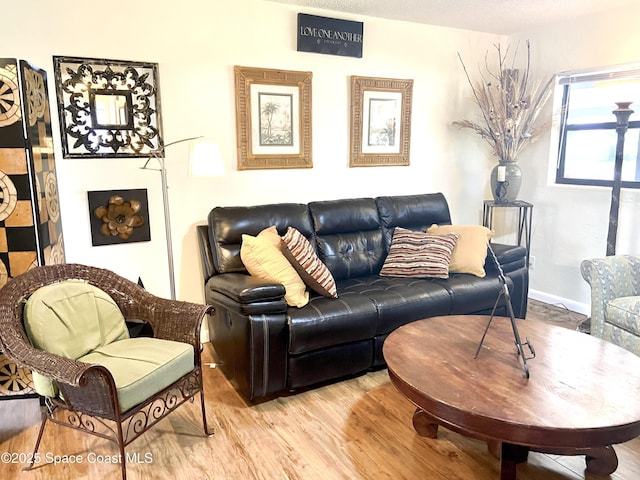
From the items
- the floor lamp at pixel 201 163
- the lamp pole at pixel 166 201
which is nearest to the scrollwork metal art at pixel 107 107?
the lamp pole at pixel 166 201

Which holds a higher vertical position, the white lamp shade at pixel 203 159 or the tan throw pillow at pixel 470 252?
the white lamp shade at pixel 203 159

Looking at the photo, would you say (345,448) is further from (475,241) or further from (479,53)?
(479,53)

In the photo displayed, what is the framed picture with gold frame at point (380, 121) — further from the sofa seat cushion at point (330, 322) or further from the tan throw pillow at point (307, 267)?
the sofa seat cushion at point (330, 322)

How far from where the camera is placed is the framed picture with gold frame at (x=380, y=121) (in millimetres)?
3758

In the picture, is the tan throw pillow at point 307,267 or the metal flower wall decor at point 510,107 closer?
the tan throw pillow at point 307,267

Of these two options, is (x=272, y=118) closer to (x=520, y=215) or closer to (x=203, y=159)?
(x=203, y=159)

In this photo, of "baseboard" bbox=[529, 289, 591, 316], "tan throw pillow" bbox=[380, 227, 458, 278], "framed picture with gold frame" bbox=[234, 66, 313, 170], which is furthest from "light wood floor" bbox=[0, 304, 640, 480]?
"baseboard" bbox=[529, 289, 591, 316]

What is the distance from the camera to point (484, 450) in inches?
83.6

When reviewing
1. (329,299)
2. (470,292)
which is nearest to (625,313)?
(470,292)

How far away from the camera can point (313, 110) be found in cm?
358

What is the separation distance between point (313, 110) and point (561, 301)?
109 inches

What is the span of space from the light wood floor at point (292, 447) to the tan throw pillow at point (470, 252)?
3.76ft

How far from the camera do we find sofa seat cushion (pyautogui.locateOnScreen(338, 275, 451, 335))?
9.07 feet

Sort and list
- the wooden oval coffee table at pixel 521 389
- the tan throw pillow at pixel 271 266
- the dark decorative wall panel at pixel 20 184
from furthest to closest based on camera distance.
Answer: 1. the tan throw pillow at pixel 271 266
2. the dark decorative wall panel at pixel 20 184
3. the wooden oval coffee table at pixel 521 389
